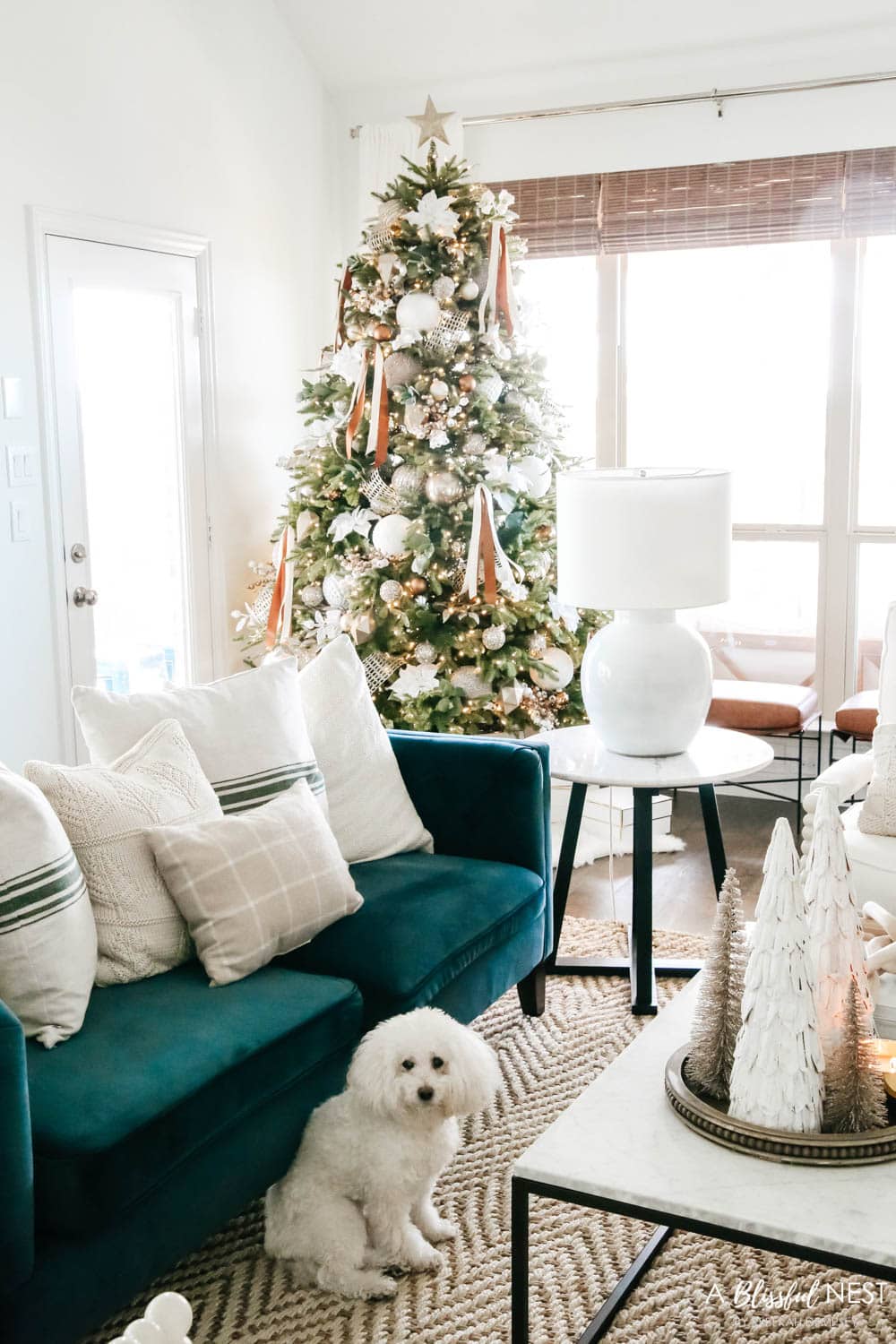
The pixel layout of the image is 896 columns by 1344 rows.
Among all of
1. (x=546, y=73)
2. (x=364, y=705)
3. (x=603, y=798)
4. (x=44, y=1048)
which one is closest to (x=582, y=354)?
(x=546, y=73)

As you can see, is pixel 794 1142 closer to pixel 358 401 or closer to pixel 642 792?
pixel 642 792

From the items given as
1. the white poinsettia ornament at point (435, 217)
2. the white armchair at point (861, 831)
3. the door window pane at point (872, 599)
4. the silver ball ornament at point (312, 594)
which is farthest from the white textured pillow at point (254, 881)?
the door window pane at point (872, 599)

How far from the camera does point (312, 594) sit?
14.6 feet

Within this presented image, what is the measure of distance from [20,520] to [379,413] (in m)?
1.15

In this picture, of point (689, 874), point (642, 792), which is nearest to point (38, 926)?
point (642, 792)

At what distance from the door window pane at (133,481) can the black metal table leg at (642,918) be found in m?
1.99

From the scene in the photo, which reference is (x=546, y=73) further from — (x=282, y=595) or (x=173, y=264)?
(x=282, y=595)

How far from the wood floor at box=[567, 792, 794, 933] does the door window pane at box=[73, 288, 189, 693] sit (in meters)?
1.64

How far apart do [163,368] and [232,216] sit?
0.68 meters

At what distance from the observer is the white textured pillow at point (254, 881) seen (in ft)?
7.36

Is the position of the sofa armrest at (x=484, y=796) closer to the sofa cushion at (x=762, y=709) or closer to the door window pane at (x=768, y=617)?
the sofa cushion at (x=762, y=709)

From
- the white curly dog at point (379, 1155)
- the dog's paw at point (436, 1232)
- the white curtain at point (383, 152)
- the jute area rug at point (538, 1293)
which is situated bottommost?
the jute area rug at point (538, 1293)

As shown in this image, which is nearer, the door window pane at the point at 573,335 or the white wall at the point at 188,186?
the white wall at the point at 188,186

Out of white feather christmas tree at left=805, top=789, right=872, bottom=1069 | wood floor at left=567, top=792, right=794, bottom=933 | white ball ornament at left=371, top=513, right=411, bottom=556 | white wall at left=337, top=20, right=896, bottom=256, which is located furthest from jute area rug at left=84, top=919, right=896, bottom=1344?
white wall at left=337, top=20, right=896, bottom=256
